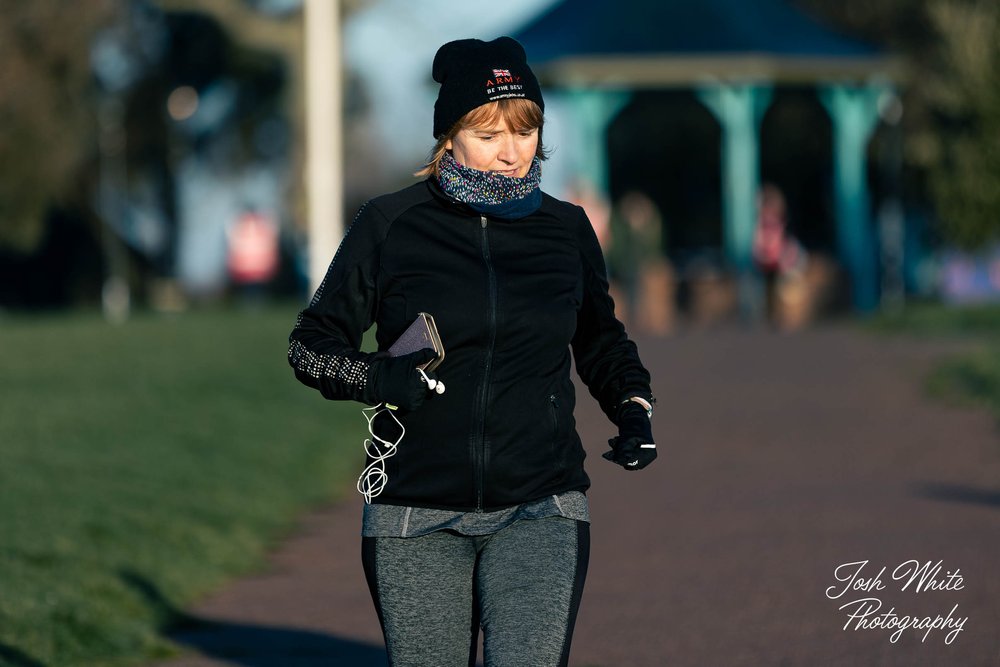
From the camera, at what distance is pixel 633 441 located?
417 cm

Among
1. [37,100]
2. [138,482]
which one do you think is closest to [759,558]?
[138,482]

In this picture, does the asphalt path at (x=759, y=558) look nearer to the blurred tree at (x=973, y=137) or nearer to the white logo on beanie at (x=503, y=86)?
the white logo on beanie at (x=503, y=86)

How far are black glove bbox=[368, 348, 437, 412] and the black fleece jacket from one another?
0.03 m

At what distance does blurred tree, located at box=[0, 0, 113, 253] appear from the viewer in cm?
3728

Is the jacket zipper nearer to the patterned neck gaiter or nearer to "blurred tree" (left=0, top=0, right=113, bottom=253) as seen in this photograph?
the patterned neck gaiter

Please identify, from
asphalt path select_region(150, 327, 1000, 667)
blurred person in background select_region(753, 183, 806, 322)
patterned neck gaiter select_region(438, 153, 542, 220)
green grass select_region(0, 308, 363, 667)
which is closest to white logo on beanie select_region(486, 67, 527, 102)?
patterned neck gaiter select_region(438, 153, 542, 220)

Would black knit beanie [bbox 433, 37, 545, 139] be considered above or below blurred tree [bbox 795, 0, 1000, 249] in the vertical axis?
above

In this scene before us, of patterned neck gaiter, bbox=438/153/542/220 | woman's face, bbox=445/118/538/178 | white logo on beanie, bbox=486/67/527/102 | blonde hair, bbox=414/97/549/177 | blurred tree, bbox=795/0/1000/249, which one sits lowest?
blurred tree, bbox=795/0/1000/249

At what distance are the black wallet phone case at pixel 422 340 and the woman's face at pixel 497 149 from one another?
35cm

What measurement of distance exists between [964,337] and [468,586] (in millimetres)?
19364

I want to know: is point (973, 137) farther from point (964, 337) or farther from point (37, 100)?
point (37, 100)

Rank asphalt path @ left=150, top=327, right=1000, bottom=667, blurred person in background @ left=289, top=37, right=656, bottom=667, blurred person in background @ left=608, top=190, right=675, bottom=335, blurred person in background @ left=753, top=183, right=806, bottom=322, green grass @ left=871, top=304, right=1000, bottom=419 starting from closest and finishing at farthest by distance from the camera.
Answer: blurred person in background @ left=289, top=37, right=656, bottom=667 → asphalt path @ left=150, top=327, right=1000, bottom=667 → green grass @ left=871, top=304, right=1000, bottom=419 → blurred person in background @ left=608, top=190, right=675, bottom=335 → blurred person in background @ left=753, top=183, right=806, bottom=322

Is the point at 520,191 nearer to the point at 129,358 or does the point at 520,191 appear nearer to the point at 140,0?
the point at 129,358

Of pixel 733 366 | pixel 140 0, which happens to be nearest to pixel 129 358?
pixel 733 366
